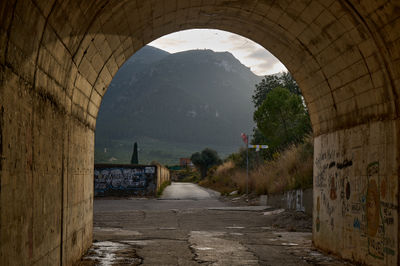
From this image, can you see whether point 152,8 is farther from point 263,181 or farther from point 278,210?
point 263,181

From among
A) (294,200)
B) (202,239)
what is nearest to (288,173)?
(294,200)

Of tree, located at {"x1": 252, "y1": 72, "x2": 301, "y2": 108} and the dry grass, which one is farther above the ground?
tree, located at {"x1": 252, "y1": 72, "x2": 301, "y2": 108}

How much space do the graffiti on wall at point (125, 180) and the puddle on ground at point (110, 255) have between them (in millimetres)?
18906

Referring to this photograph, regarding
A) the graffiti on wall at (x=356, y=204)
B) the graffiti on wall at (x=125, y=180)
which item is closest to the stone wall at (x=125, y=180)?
the graffiti on wall at (x=125, y=180)

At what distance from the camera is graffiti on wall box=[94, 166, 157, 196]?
98.2ft

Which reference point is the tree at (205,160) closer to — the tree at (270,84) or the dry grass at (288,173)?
the tree at (270,84)

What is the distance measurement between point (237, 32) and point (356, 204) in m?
5.74

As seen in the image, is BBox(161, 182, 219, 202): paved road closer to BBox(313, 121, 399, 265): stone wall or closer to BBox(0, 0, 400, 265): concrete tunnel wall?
BBox(313, 121, 399, 265): stone wall

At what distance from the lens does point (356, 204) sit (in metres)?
9.02

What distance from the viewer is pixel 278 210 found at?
64.5ft

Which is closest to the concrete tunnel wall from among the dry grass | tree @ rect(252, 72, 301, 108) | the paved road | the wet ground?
the wet ground

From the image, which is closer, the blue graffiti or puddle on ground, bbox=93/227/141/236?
the blue graffiti

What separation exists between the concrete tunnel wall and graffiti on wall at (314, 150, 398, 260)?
0.03m

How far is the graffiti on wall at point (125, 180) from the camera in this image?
98.2 ft
